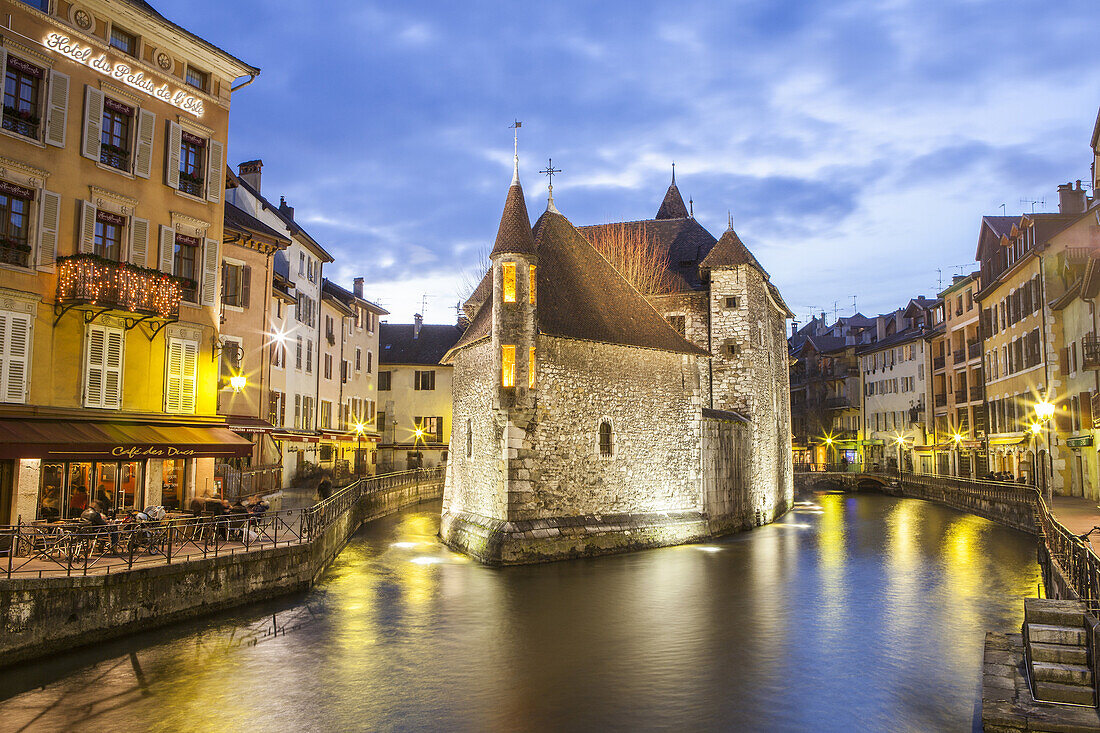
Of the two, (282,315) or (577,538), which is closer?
(577,538)

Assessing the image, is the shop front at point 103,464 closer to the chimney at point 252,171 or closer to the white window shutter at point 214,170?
the white window shutter at point 214,170

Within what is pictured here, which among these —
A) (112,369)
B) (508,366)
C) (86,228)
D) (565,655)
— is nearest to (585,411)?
(508,366)

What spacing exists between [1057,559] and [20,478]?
1922 centimetres

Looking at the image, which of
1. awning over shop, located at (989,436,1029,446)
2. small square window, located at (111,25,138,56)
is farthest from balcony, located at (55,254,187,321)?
awning over shop, located at (989,436,1029,446)

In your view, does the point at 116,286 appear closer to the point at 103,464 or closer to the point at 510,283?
the point at 103,464

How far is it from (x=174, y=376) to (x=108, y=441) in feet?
9.56

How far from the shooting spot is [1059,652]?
9352 mm

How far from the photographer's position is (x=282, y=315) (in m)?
30.4

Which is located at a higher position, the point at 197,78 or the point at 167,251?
the point at 197,78

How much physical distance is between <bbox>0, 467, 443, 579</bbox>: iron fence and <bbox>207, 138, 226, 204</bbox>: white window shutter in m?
8.12

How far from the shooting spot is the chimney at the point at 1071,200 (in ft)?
112

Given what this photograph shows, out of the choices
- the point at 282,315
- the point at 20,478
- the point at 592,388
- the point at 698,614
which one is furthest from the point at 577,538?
the point at 282,315

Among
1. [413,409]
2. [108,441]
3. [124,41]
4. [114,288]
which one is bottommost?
[108,441]

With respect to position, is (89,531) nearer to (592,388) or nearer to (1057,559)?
(592,388)
